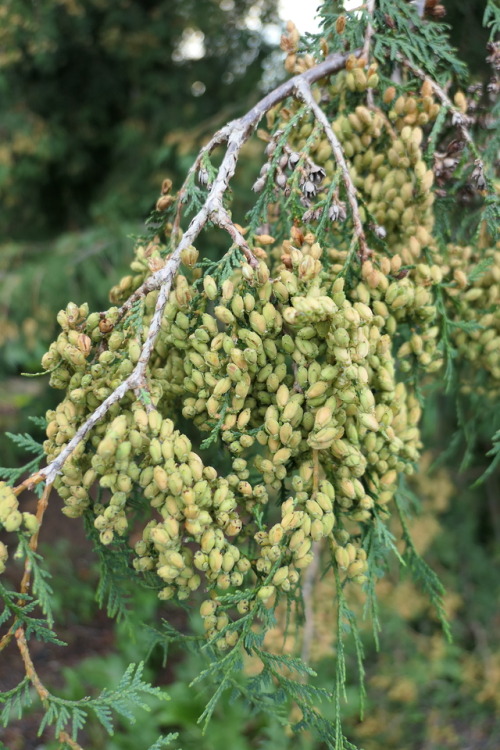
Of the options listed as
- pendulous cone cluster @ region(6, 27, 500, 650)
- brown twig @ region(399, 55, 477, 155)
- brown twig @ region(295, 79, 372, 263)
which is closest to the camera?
pendulous cone cluster @ region(6, 27, 500, 650)

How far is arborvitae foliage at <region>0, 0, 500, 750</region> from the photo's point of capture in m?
0.98

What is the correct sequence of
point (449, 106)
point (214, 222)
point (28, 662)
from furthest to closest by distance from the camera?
point (449, 106)
point (214, 222)
point (28, 662)

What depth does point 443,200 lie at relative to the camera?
138 centimetres

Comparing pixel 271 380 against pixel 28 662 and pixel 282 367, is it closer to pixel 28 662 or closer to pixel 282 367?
pixel 282 367

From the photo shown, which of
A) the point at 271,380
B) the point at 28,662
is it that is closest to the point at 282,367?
the point at 271,380

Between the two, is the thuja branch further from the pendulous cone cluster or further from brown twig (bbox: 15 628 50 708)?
brown twig (bbox: 15 628 50 708)

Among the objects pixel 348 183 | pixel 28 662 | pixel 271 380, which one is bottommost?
pixel 28 662

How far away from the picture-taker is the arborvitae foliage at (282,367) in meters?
0.98

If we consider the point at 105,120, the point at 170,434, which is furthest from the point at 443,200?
the point at 105,120

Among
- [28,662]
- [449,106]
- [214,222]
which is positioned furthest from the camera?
[449,106]

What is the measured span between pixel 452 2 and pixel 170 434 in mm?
1721

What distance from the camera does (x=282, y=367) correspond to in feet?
3.48

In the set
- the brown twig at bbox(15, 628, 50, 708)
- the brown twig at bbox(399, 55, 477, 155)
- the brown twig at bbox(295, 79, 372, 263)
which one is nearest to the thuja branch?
the brown twig at bbox(295, 79, 372, 263)

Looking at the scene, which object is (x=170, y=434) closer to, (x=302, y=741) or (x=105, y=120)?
(x=302, y=741)
